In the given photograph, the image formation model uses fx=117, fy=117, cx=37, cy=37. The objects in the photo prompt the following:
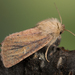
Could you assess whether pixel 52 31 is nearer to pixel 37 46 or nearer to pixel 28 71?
pixel 37 46

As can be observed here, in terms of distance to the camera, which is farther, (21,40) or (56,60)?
(21,40)

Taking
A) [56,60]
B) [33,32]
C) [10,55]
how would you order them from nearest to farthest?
[56,60]
[10,55]
[33,32]

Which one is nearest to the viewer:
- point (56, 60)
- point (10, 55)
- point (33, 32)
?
point (56, 60)

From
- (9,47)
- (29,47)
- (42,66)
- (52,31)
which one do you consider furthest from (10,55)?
(52,31)

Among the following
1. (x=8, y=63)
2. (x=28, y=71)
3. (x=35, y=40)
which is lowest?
(x=28, y=71)

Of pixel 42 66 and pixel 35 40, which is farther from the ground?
pixel 35 40

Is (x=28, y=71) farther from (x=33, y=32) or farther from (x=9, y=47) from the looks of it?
(x=33, y=32)

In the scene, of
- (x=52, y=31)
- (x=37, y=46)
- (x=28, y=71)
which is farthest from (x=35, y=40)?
(x=28, y=71)
